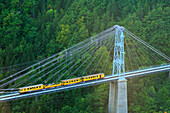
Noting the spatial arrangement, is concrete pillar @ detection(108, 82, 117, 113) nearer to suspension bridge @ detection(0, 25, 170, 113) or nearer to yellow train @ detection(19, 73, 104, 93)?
suspension bridge @ detection(0, 25, 170, 113)

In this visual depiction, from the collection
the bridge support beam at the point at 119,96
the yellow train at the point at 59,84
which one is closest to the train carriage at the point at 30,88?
the yellow train at the point at 59,84

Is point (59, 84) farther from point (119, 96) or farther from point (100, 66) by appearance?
point (100, 66)

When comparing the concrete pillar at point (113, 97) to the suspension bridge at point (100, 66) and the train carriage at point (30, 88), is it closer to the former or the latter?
the suspension bridge at point (100, 66)

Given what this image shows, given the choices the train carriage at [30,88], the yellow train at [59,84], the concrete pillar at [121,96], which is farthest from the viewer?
the concrete pillar at [121,96]

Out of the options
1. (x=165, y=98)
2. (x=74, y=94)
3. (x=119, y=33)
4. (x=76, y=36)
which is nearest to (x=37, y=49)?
(x=76, y=36)

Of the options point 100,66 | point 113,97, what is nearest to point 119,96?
point 113,97

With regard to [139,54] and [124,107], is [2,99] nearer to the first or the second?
[124,107]
